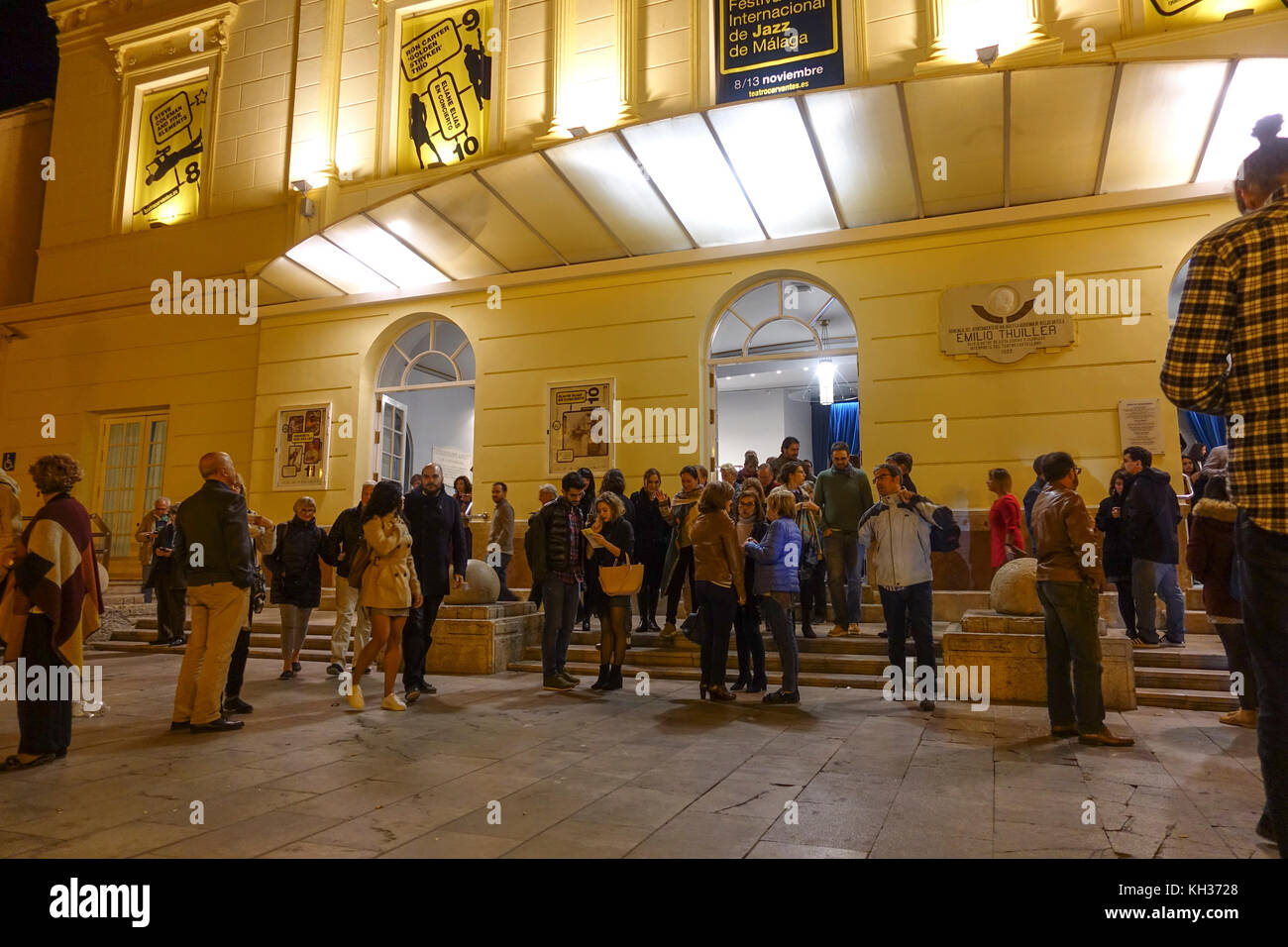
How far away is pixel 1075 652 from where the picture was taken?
16.2ft

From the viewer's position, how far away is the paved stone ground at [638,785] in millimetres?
3172

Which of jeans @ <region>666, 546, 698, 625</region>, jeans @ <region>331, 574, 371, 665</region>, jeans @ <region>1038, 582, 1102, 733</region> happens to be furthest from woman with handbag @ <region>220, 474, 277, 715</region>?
jeans @ <region>1038, 582, 1102, 733</region>

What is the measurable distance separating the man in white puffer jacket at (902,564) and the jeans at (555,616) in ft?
→ 8.92

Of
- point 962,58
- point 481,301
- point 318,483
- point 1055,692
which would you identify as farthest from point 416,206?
point 1055,692

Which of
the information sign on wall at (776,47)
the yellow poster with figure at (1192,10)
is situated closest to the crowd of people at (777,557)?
the information sign on wall at (776,47)

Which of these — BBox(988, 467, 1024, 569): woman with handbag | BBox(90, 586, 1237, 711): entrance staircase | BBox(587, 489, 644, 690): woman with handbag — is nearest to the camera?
BBox(90, 586, 1237, 711): entrance staircase

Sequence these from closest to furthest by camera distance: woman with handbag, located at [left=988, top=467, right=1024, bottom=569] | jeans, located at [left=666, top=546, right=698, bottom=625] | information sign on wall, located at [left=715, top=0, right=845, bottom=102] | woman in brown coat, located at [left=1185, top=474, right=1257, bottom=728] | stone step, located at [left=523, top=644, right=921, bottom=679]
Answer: woman in brown coat, located at [left=1185, top=474, right=1257, bottom=728]
stone step, located at [left=523, top=644, right=921, bottom=679]
jeans, located at [left=666, top=546, right=698, bottom=625]
woman with handbag, located at [left=988, top=467, right=1024, bottom=569]
information sign on wall, located at [left=715, top=0, right=845, bottom=102]

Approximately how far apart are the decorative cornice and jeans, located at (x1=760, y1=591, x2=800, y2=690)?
1575 cm

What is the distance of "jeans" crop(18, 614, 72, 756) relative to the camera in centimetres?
453

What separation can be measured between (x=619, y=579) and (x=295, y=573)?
3.28 m

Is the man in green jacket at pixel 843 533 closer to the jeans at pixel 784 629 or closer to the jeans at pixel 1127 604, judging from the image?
the jeans at pixel 784 629

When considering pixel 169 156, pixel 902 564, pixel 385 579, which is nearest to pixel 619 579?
pixel 385 579

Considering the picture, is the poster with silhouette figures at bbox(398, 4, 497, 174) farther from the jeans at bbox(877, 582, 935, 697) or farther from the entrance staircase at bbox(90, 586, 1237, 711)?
the jeans at bbox(877, 582, 935, 697)

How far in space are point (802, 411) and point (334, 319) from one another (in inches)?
420
